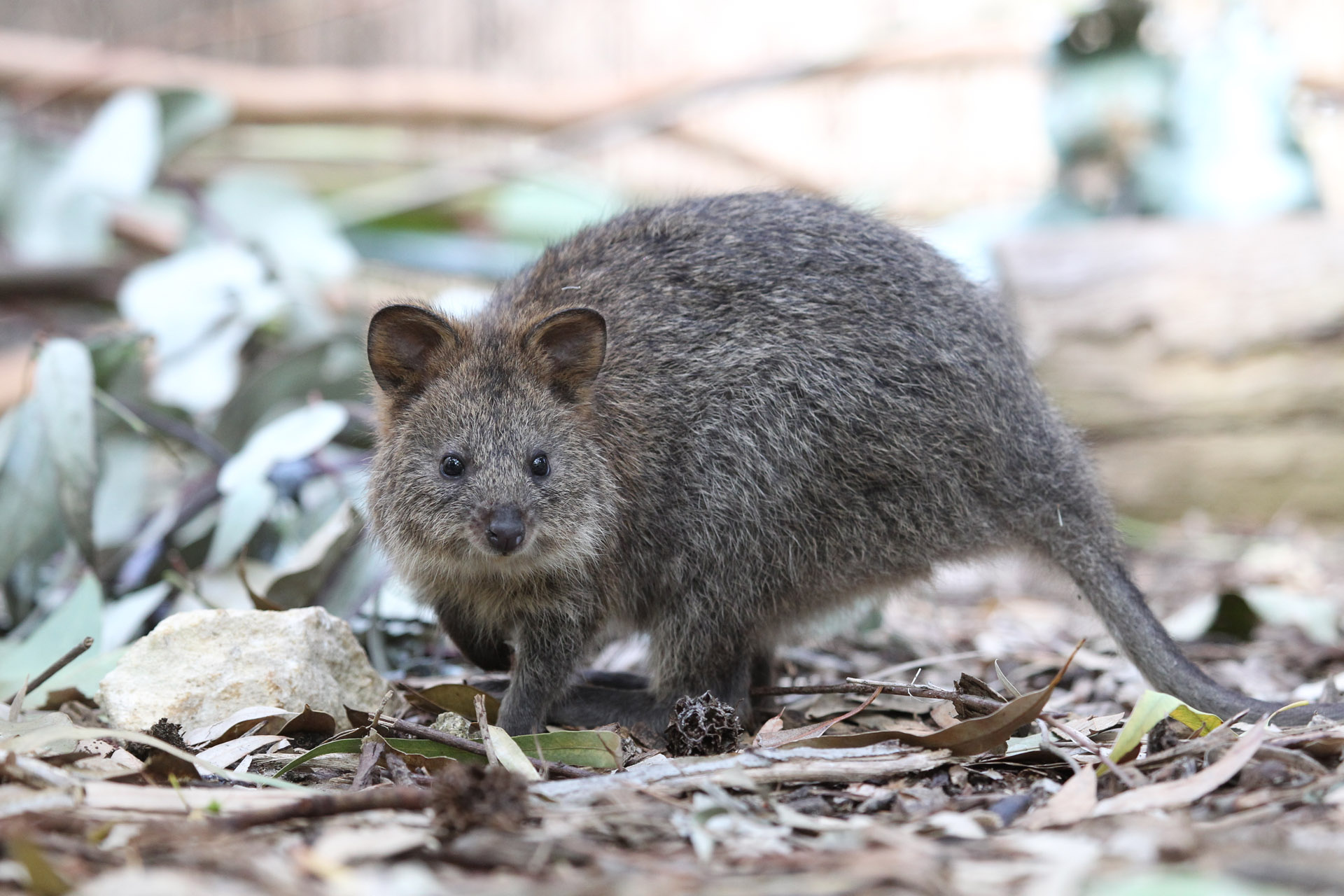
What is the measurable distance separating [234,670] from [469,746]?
0.96m

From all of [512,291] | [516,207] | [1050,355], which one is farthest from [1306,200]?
[512,291]

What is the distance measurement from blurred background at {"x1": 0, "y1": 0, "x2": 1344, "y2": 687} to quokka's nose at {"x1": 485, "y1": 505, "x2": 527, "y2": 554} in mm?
1315

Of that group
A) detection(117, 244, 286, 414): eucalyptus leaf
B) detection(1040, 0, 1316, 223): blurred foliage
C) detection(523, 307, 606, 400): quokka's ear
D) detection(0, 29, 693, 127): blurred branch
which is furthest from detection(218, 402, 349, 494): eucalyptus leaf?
detection(1040, 0, 1316, 223): blurred foliage

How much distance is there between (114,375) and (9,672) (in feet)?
6.69

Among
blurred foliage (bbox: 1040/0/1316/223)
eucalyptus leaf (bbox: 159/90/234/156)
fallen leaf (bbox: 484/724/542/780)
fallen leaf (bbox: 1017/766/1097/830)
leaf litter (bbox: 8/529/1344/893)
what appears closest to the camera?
leaf litter (bbox: 8/529/1344/893)

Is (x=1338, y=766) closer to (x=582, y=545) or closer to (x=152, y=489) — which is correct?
(x=582, y=545)

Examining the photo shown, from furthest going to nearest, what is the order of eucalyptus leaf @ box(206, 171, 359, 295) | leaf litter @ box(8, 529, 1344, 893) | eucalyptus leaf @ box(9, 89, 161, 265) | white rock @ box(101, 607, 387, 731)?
eucalyptus leaf @ box(206, 171, 359, 295)
eucalyptus leaf @ box(9, 89, 161, 265)
white rock @ box(101, 607, 387, 731)
leaf litter @ box(8, 529, 1344, 893)

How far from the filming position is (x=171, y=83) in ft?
34.3

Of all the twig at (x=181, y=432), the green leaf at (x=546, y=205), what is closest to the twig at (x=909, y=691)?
the twig at (x=181, y=432)

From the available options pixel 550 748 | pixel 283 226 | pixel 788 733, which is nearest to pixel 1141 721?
pixel 788 733

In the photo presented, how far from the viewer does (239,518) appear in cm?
552

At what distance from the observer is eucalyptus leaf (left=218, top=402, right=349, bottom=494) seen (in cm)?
548

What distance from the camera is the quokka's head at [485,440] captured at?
4.26m

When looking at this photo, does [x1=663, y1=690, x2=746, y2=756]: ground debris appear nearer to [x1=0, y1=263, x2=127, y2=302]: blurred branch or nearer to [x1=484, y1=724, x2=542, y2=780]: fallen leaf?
[x1=484, y1=724, x2=542, y2=780]: fallen leaf
